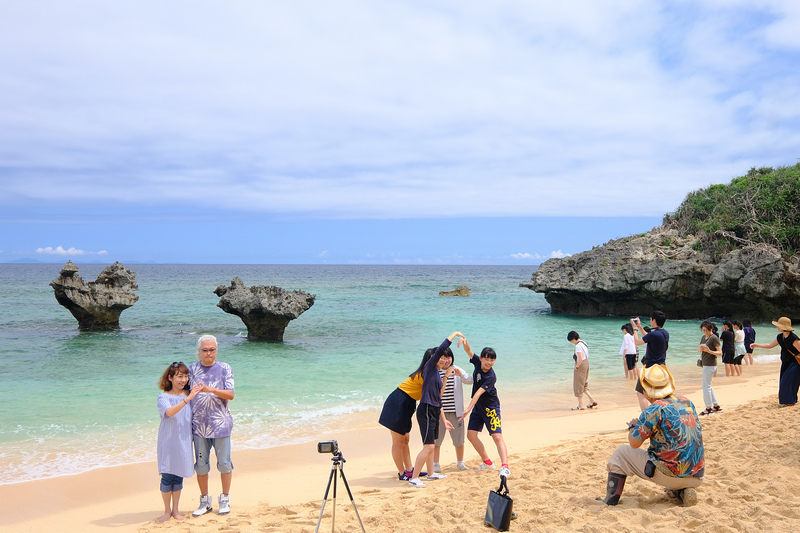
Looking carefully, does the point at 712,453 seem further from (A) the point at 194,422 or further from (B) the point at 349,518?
(A) the point at 194,422

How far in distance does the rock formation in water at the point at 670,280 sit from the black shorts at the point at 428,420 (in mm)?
22191

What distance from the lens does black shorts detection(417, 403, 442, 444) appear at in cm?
607

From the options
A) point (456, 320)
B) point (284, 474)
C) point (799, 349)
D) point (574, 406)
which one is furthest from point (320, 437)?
point (456, 320)

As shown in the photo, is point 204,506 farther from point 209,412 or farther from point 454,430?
point 454,430

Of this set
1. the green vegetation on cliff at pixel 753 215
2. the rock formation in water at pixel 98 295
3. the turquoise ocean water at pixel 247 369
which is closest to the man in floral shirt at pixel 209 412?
the turquoise ocean water at pixel 247 369

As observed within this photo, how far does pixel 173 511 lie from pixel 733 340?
12.8 m

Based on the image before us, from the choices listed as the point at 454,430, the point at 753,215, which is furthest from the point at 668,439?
the point at 753,215

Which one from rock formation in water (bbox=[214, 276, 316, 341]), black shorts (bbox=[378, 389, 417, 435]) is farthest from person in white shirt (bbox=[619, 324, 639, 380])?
rock formation in water (bbox=[214, 276, 316, 341])

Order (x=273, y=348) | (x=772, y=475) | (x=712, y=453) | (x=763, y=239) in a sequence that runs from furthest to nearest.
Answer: (x=763, y=239), (x=273, y=348), (x=712, y=453), (x=772, y=475)

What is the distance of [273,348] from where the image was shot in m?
18.8

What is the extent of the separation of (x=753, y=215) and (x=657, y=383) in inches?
1034

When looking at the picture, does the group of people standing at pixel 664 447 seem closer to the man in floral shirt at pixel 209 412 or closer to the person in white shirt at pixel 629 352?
the man in floral shirt at pixel 209 412

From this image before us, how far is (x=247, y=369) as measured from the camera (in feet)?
49.3

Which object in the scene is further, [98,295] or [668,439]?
[98,295]
